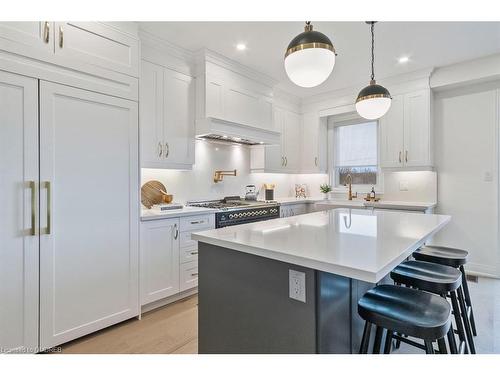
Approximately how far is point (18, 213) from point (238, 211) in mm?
2066

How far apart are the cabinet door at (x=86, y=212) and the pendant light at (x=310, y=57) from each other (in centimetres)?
153

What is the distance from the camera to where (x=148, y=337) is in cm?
221

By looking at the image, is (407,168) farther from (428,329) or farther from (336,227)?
(428,329)

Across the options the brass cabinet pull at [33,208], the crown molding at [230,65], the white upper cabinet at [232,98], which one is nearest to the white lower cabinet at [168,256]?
the brass cabinet pull at [33,208]

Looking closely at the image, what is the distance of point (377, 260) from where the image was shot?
109 cm

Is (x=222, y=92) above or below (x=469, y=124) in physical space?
above

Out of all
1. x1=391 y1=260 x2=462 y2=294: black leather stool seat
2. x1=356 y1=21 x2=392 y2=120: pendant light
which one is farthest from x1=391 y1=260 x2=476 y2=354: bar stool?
x1=356 y1=21 x2=392 y2=120: pendant light

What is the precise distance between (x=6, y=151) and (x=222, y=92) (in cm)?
227

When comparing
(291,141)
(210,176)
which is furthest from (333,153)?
(210,176)

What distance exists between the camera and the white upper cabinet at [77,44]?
1830mm

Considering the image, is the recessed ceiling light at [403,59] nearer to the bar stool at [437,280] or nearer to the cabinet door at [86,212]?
the bar stool at [437,280]

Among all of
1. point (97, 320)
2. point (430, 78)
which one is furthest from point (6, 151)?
point (430, 78)

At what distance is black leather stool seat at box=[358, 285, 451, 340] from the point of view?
3.68 feet

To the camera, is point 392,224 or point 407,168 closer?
point 392,224
